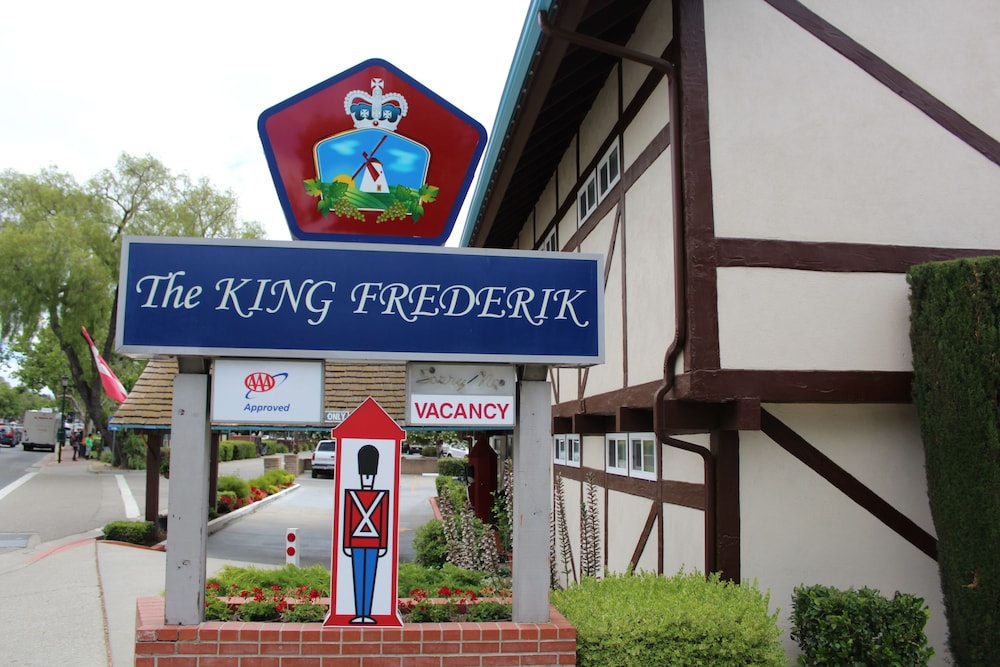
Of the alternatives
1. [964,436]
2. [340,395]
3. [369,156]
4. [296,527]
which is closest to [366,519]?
[369,156]

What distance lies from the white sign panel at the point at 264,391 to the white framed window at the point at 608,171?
186 inches

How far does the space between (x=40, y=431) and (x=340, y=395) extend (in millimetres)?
46510

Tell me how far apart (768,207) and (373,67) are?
3.34m

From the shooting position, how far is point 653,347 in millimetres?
7332

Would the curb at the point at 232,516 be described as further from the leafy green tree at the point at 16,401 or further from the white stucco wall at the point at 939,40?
the leafy green tree at the point at 16,401

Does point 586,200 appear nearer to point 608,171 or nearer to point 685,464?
point 608,171

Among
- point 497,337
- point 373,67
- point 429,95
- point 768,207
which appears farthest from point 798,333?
point 373,67

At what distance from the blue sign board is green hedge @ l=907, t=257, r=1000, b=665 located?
2.81 metres

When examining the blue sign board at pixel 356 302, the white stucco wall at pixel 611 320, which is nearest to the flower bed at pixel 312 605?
the blue sign board at pixel 356 302

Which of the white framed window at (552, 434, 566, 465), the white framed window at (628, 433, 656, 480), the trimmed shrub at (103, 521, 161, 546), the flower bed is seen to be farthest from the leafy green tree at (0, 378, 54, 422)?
the flower bed

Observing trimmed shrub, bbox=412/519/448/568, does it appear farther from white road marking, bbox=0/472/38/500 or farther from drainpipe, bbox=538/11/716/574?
white road marking, bbox=0/472/38/500

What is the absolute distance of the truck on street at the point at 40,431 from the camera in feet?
171

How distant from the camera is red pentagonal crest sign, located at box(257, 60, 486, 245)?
5.82m

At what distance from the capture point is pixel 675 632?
498 cm
